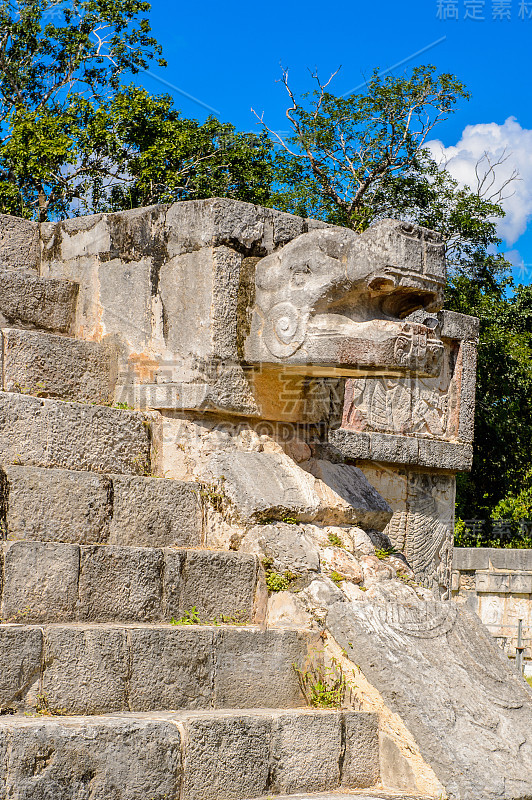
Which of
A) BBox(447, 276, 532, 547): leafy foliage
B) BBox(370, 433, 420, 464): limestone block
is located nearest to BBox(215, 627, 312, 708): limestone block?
BBox(370, 433, 420, 464): limestone block

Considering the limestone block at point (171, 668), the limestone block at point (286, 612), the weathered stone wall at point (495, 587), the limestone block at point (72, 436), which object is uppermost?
the limestone block at point (72, 436)

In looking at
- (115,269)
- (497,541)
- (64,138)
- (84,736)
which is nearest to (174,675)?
(84,736)

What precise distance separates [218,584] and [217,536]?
0.41m

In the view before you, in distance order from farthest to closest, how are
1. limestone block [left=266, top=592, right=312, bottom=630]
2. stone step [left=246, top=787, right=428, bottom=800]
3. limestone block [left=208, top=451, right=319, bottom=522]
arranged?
limestone block [left=208, top=451, right=319, bottom=522], limestone block [left=266, top=592, right=312, bottom=630], stone step [left=246, top=787, right=428, bottom=800]

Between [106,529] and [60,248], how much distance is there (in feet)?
6.71

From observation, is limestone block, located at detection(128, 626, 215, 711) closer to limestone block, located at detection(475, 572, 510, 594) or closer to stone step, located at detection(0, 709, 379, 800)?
stone step, located at detection(0, 709, 379, 800)

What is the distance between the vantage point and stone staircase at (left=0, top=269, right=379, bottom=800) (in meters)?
3.38

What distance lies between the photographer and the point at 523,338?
61.3ft

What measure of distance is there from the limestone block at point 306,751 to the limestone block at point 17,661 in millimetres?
952

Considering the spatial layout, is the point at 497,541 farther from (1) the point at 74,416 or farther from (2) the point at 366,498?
(1) the point at 74,416

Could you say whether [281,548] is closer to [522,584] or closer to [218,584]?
[218,584]

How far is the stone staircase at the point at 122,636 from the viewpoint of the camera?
3.38 m

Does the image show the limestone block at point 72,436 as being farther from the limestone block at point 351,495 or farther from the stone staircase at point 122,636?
the limestone block at point 351,495

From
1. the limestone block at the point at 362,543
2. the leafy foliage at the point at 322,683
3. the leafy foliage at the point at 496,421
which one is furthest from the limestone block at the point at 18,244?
the leafy foliage at the point at 496,421
